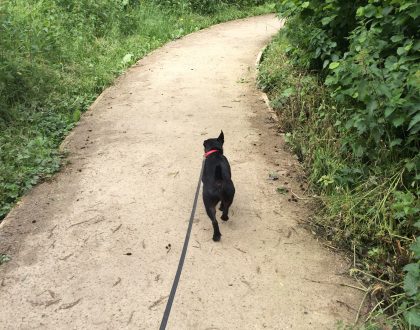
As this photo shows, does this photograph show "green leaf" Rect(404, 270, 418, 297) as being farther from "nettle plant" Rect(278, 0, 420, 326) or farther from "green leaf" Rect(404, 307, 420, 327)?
"green leaf" Rect(404, 307, 420, 327)

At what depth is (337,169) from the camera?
502cm

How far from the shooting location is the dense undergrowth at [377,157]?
12.4ft

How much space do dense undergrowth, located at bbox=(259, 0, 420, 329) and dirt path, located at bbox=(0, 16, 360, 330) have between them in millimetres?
309

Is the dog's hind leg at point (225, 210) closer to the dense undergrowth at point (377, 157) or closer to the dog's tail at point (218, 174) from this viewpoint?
the dog's tail at point (218, 174)

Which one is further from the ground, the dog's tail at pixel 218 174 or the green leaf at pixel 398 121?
the green leaf at pixel 398 121

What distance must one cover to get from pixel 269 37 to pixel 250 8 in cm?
454

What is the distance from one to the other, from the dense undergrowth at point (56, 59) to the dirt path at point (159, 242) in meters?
0.43

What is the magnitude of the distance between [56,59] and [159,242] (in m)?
6.12

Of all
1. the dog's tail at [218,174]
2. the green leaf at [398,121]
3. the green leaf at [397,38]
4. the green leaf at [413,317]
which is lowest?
the green leaf at [413,317]

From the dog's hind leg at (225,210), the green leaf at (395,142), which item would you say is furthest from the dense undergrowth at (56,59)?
the green leaf at (395,142)

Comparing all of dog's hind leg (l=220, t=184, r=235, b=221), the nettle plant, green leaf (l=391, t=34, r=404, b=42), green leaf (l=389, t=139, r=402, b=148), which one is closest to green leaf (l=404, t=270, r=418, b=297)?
the nettle plant

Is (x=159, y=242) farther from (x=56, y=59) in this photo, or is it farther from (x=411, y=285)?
(x=56, y=59)

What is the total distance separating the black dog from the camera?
4.25 meters

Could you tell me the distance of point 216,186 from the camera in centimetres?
425
